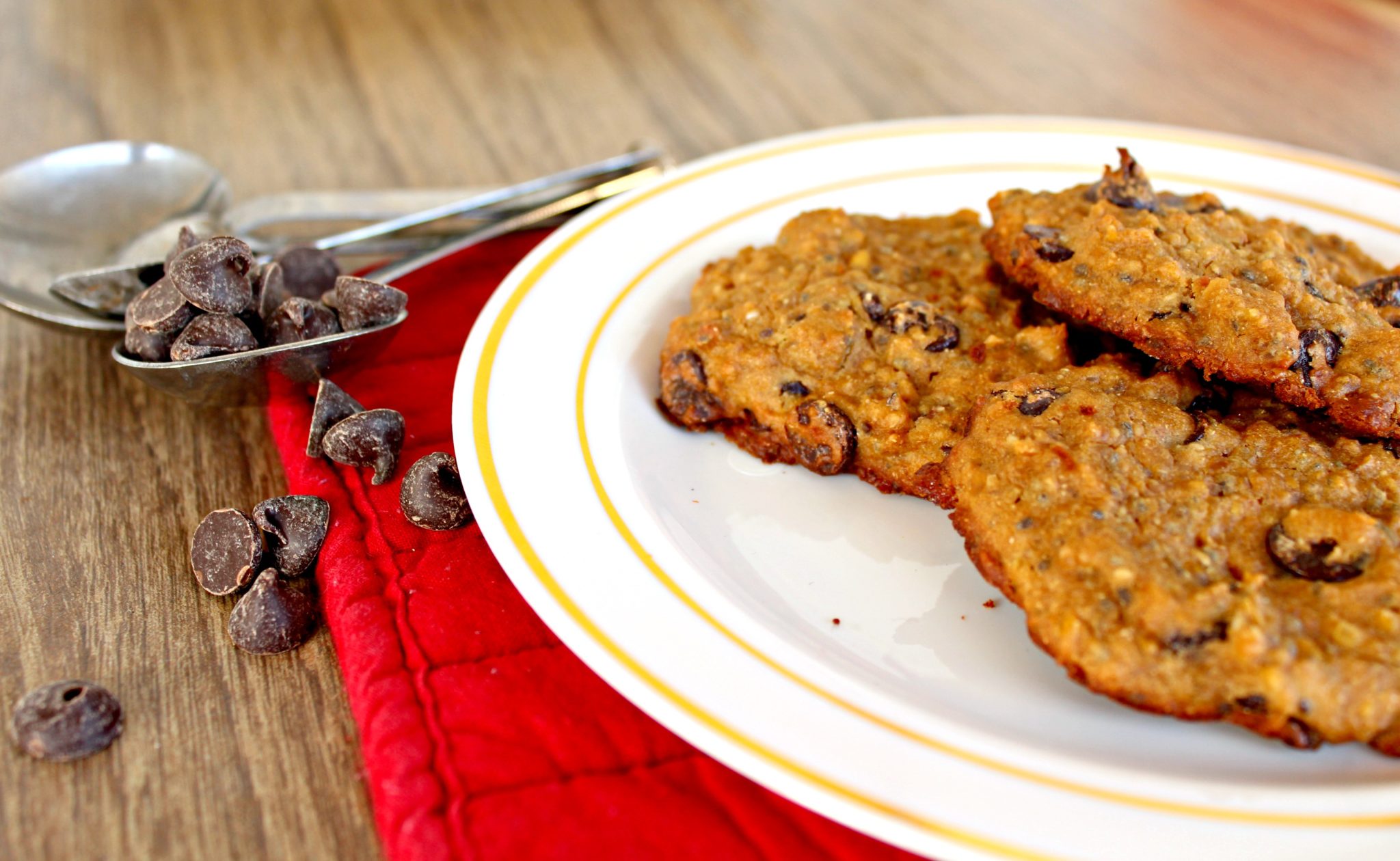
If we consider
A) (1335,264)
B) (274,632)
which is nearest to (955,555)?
(1335,264)

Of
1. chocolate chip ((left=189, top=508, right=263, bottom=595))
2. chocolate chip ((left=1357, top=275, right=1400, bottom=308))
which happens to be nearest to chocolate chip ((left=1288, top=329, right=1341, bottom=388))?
chocolate chip ((left=1357, top=275, right=1400, bottom=308))

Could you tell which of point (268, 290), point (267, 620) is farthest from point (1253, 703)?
point (268, 290)

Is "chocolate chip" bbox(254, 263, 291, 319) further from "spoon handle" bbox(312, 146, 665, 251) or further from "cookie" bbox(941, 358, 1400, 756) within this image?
"cookie" bbox(941, 358, 1400, 756)

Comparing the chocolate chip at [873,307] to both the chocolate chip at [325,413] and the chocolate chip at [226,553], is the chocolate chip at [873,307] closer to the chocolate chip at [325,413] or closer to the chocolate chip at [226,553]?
the chocolate chip at [325,413]

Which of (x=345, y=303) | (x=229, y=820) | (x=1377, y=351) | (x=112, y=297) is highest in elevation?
(x=1377, y=351)

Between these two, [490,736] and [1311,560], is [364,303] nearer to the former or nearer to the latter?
[490,736]

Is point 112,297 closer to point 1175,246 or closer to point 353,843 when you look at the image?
point 353,843

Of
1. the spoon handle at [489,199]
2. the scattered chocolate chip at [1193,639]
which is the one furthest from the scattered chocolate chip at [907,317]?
the spoon handle at [489,199]
